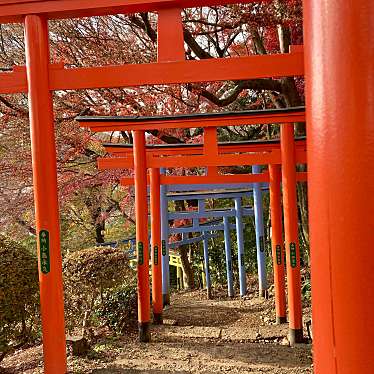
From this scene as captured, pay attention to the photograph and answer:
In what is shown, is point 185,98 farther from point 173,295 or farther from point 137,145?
point 173,295

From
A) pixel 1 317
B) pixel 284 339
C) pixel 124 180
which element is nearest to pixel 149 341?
pixel 284 339

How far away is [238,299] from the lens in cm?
1216

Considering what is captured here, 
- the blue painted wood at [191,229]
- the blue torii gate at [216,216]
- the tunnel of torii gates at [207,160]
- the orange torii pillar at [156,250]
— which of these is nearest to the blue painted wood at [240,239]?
the blue torii gate at [216,216]

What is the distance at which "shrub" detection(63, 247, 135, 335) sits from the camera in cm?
695

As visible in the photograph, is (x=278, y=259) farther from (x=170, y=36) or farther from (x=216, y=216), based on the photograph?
(x=170, y=36)

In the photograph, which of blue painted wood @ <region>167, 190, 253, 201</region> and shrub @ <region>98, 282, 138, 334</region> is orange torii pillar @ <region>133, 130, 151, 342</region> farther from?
blue painted wood @ <region>167, 190, 253, 201</region>

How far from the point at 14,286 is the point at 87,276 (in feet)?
6.60

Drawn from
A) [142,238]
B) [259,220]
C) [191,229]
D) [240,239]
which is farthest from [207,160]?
[240,239]

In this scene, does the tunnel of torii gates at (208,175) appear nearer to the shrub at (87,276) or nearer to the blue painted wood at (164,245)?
the blue painted wood at (164,245)

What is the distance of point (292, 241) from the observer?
7086 millimetres

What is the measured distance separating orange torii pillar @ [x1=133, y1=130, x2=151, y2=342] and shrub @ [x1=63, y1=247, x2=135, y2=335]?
1.00 feet

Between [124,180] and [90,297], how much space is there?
3.07 m

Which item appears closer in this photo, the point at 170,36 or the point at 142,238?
the point at 170,36

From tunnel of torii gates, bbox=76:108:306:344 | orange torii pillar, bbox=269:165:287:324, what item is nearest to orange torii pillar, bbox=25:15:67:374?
tunnel of torii gates, bbox=76:108:306:344
